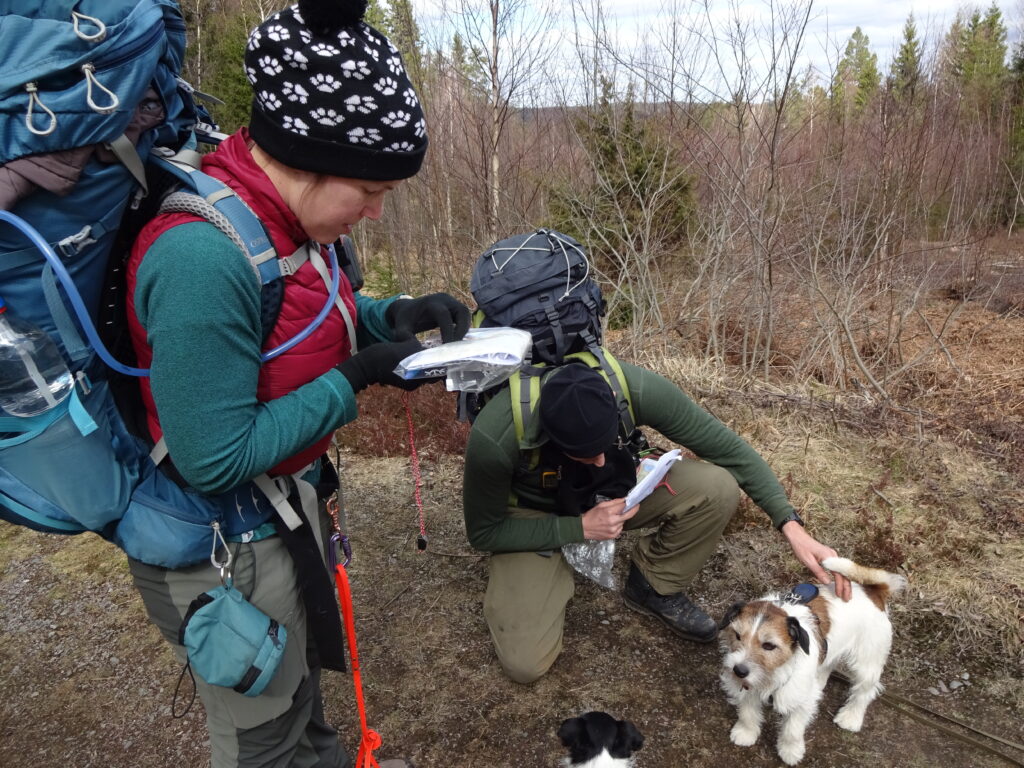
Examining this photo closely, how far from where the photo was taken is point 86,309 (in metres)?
1.29

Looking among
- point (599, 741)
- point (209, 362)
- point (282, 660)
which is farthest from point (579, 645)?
point (209, 362)

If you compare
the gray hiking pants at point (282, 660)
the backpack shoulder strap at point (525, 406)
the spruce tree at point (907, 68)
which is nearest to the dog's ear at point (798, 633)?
the backpack shoulder strap at point (525, 406)

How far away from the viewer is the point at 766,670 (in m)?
2.31

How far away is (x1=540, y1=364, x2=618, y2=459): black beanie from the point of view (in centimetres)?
227

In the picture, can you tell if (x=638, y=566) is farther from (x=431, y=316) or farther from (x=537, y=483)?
(x=431, y=316)

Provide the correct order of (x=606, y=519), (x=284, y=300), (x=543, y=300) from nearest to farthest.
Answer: (x=284, y=300), (x=606, y=519), (x=543, y=300)

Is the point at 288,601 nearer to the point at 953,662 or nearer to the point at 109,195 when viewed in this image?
the point at 109,195

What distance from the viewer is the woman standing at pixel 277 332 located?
1.24 meters

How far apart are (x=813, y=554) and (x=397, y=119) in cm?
213

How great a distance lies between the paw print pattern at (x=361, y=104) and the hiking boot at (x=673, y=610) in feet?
8.28

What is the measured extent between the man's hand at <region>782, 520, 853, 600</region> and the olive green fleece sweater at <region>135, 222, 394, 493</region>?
1944mm

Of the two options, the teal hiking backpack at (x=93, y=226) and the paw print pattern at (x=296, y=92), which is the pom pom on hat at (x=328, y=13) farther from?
the teal hiking backpack at (x=93, y=226)

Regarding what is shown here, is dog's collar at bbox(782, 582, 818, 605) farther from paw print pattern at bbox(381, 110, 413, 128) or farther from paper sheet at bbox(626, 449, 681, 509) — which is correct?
paw print pattern at bbox(381, 110, 413, 128)

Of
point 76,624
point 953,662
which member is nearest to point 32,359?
point 76,624
